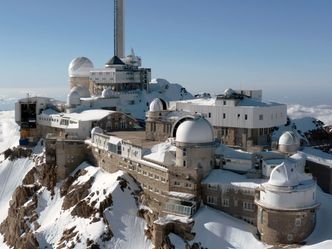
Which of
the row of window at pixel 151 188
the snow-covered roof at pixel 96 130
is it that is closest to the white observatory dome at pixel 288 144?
the row of window at pixel 151 188

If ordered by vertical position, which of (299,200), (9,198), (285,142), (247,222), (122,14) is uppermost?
(122,14)

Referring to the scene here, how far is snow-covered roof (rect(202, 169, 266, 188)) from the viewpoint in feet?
177

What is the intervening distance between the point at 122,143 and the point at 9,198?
29610 mm

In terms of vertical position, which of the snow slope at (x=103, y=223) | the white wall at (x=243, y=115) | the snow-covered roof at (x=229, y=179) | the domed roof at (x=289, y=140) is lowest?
the snow slope at (x=103, y=223)

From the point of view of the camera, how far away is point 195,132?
187ft

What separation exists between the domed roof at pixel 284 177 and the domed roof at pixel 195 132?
433 inches

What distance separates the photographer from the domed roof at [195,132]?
57031mm

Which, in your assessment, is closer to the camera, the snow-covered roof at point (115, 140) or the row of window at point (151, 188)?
the row of window at point (151, 188)

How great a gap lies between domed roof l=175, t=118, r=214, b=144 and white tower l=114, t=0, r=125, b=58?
79.2 m

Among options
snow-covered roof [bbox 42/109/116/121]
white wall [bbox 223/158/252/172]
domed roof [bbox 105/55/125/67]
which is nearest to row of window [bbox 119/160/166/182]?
white wall [bbox 223/158/252/172]

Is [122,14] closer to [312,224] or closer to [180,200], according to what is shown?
[180,200]

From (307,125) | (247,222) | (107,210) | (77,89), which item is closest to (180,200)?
(247,222)

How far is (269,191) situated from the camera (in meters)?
49.2

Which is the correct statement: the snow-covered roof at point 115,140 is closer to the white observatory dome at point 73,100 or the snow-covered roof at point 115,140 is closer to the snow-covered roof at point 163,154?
the snow-covered roof at point 163,154
